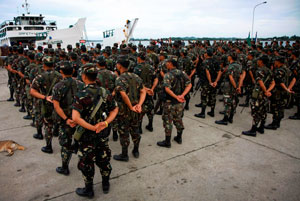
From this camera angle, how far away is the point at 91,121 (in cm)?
242

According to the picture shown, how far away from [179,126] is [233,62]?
2.58 m

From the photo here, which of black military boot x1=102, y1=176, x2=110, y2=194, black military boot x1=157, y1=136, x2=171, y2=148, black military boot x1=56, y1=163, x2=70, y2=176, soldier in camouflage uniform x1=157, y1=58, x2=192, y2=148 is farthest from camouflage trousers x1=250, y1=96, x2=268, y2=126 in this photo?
black military boot x1=56, y1=163, x2=70, y2=176

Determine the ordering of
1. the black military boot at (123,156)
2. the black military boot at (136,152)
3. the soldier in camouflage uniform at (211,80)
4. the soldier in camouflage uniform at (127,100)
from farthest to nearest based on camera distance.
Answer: the soldier in camouflage uniform at (211,80) → the black military boot at (136,152) → the black military boot at (123,156) → the soldier in camouflage uniform at (127,100)

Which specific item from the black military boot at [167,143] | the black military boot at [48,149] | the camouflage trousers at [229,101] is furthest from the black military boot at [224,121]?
the black military boot at [48,149]

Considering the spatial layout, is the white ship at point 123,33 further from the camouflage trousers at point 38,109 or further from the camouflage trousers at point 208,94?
the camouflage trousers at point 38,109

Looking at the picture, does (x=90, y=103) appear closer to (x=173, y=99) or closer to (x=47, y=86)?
(x=47, y=86)

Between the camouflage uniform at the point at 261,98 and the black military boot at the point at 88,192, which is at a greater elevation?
the camouflage uniform at the point at 261,98

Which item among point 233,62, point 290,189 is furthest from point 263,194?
point 233,62

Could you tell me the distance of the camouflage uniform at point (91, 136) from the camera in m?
2.31

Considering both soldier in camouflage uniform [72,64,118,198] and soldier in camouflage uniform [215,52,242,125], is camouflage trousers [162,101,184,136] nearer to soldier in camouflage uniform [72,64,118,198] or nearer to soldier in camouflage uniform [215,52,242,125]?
soldier in camouflage uniform [72,64,118,198]

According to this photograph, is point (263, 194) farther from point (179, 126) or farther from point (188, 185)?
point (179, 126)

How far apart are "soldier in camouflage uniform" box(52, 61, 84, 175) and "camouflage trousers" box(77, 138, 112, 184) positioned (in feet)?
1.47

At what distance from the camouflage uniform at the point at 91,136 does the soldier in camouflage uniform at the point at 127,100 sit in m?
0.72

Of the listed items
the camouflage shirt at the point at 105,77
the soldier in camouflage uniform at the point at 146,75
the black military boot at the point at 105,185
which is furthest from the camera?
the soldier in camouflage uniform at the point at 146,75
